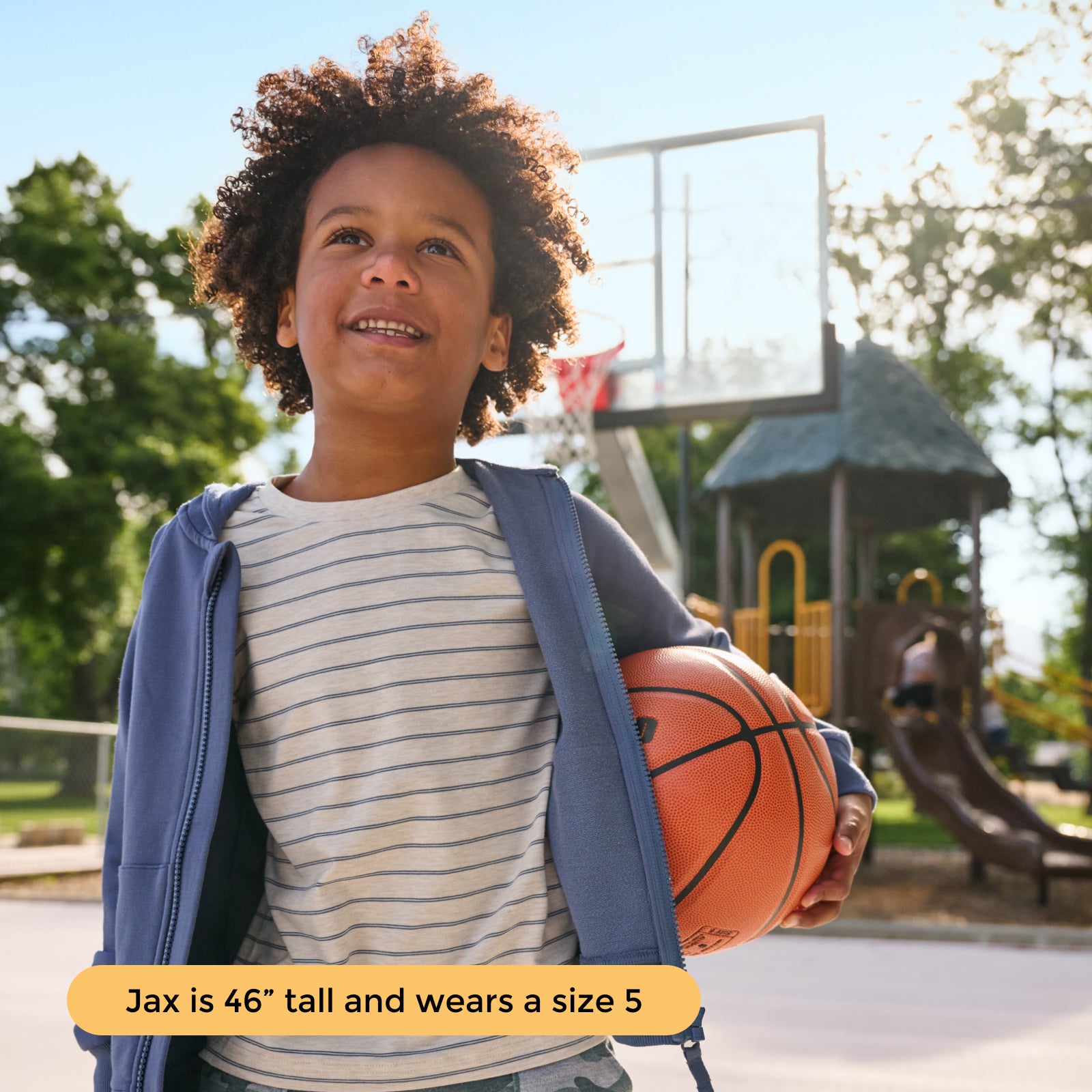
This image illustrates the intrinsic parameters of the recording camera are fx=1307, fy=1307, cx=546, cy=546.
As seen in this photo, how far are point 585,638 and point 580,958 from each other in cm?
46

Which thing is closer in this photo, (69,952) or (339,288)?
(339,288)

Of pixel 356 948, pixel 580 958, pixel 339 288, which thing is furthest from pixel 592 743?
pixel 339 288

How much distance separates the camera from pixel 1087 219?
902 inches

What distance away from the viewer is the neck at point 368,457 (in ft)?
7.02

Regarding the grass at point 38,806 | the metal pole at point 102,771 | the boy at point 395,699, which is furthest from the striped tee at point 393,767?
the grass at point 38,806

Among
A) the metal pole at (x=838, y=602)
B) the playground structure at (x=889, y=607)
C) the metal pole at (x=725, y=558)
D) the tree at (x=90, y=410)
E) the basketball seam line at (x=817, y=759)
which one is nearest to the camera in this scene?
the basketball seam line at (x=817, y=759)

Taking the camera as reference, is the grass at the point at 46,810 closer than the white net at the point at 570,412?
No

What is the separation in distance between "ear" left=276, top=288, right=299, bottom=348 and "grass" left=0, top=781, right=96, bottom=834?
1329 cm

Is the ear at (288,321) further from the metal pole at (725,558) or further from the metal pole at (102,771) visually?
the metal pole at (102,771)

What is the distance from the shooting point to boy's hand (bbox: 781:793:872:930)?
2.14 meters

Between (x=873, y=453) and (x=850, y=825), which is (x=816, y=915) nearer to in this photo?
(x=850, y=825)

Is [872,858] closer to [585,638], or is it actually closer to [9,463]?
[585,638]

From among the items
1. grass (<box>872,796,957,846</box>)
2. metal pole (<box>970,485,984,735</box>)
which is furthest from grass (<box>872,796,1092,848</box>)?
metal pole (<box>970,485,984,735</box>)

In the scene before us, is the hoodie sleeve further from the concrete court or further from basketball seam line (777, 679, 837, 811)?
the concrete court
